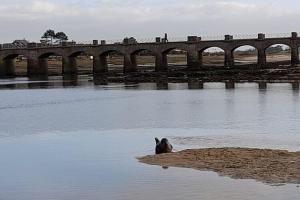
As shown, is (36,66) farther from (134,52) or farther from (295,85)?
(295,85)

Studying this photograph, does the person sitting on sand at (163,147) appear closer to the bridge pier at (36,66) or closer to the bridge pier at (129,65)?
the bridge pier at (129,65)

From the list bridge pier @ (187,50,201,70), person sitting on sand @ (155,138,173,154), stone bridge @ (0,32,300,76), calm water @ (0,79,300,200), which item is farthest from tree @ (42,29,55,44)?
person sitting on sand @ (155,138,173,154)

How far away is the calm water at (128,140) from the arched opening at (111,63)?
60485mm

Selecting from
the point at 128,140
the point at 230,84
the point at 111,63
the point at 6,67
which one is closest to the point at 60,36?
the point at 111,63

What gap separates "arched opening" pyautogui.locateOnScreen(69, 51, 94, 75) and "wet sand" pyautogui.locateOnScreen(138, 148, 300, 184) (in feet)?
321

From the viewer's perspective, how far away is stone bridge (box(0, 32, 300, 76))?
100188mm

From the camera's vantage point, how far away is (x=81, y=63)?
5842 inches

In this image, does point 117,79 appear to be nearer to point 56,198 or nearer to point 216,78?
point 216,78

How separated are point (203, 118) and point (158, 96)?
21532 mm

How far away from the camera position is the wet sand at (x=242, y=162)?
19.2 metres

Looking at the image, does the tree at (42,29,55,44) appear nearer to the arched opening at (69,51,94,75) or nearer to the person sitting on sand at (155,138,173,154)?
the arched opening at (69,51,94,75)

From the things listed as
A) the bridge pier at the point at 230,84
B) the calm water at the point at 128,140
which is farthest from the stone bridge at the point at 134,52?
the calm water at the point at 128,140

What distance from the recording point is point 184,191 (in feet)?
58.8

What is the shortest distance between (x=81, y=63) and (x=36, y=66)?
2682 cm
